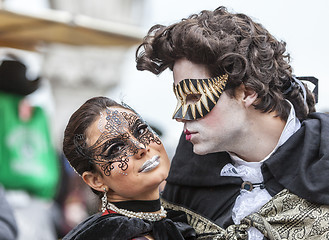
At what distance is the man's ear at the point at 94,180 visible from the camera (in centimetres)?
278

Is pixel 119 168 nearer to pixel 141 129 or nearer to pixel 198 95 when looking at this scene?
pixel 141 129

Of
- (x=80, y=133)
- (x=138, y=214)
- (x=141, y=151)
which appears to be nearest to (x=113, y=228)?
(x=138, y=214)

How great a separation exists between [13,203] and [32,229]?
1.06 ft

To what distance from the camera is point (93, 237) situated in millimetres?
2611

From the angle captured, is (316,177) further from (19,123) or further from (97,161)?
(19,123)

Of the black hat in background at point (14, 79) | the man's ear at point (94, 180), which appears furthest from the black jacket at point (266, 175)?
the black hat in background at point (14, 79)

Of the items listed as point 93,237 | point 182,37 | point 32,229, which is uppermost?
point 182,37

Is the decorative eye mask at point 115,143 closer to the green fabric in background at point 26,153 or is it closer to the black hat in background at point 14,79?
the green fabric in background at point 26,153

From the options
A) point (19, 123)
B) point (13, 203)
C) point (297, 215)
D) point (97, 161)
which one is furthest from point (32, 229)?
point (297, 215)

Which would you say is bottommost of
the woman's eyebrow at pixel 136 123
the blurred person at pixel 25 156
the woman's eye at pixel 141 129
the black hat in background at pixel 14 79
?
the blurred person at pixel 25 156

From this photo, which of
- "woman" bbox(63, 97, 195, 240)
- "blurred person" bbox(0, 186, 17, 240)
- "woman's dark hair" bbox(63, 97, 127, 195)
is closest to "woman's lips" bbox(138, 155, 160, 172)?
"woman" bbox(63, 97, 195, 240)

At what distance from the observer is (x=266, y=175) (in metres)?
2.93

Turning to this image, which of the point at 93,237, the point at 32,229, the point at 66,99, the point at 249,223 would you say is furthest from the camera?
the point at 66,99

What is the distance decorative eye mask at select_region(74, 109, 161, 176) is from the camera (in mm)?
2715
